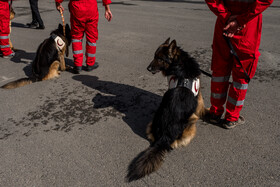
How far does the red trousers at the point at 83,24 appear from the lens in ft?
14.8

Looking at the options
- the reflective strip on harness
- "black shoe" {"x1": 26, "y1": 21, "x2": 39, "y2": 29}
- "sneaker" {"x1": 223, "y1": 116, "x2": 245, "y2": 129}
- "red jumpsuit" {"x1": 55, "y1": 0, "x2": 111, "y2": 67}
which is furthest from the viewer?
"black shoe" {"x1": 26, "y1": 21, "x2": 39, "y2": 29}

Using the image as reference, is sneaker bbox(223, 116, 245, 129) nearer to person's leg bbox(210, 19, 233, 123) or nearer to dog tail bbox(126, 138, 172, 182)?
person's leg bbox(210, 19, 233, 123)

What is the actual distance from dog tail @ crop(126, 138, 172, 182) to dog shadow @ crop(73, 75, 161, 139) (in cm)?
52

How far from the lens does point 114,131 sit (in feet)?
10.6

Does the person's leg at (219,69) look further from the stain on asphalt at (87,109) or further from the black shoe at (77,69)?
the black shoe at (77,69)

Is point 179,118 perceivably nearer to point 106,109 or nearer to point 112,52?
point 106,109

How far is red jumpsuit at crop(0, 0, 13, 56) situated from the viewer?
18.0 feet

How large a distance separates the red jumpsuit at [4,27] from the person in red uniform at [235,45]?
501 centimetres

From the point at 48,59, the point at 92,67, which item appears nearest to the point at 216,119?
the point at 92,67

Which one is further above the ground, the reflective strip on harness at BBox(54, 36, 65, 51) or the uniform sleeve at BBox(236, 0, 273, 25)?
the uniform sleeve at BBox(236, 0, 273, 25)

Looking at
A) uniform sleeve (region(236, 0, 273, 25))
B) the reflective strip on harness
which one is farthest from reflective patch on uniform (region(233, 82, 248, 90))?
the reflective strip on harness

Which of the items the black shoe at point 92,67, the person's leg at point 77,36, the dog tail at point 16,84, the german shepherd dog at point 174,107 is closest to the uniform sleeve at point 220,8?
the german shepherd dog at point 174,107

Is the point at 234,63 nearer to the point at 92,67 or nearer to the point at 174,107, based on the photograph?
the point at 174,107

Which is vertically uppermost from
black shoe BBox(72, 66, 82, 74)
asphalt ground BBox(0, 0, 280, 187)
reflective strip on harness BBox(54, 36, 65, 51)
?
reflective strip on harness BBox(54, 36, 65, 51)
